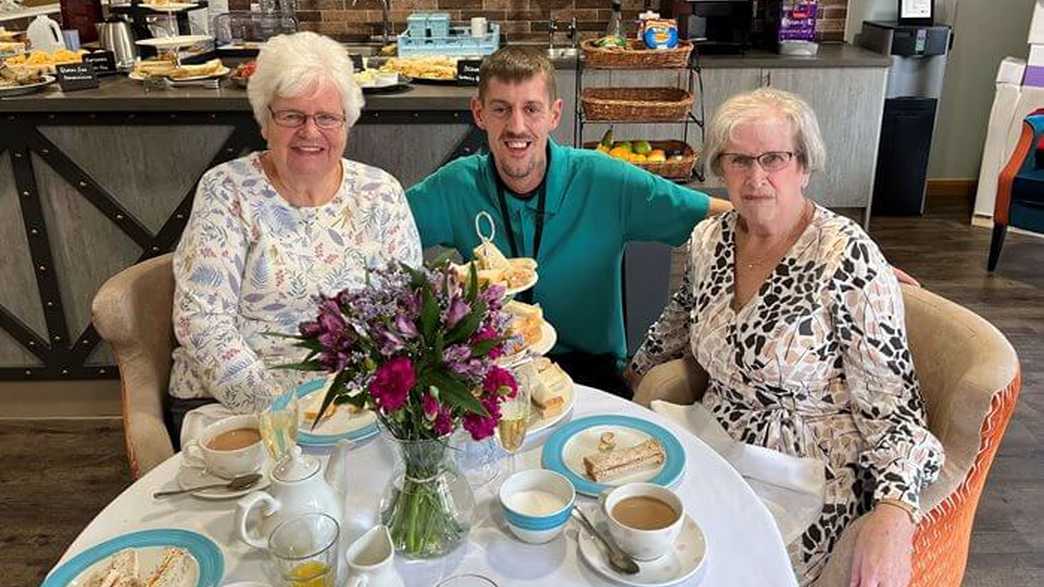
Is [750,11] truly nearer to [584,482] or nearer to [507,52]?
[507,52]

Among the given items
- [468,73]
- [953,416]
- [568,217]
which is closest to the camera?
[953,416]

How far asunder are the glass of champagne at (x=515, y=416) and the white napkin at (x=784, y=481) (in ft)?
1.61

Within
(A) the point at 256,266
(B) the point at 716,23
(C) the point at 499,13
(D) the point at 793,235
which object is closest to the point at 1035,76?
(B) the point at 716,23

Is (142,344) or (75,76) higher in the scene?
(75,76)

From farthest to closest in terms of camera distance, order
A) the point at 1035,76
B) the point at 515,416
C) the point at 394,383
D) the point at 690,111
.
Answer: the point at 1035,76 < the point at 690,111 < the point at 515,416 < the point at 394,383

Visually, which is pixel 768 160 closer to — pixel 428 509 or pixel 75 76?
pixel 428 509

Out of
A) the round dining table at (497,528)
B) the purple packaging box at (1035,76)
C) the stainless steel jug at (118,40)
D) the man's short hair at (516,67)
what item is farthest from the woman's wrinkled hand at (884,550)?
the purple packaging box at (1035,76)

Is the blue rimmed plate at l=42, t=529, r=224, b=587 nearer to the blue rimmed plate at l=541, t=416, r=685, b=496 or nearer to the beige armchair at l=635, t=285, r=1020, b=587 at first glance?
the blue rimmed plate at l=541, t=416, r=685, b=496

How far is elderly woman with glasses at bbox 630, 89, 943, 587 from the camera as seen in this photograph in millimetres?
1525

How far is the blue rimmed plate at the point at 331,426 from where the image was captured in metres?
1.51

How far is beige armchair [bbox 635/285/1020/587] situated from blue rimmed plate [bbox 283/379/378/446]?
2.81 ft

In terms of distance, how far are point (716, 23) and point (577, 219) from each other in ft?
11.3

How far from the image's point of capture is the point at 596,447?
1480 millimetres

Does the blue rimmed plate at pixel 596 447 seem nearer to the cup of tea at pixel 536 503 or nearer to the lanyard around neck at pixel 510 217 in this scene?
the cup of tea at pixel 536 503
